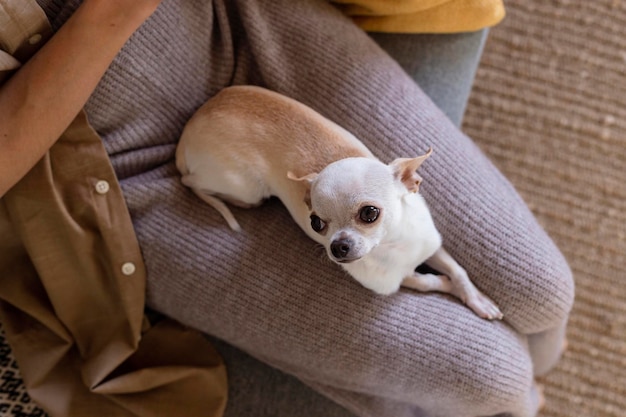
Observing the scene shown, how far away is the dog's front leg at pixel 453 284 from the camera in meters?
1.22

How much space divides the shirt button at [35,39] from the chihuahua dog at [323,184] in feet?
1.04

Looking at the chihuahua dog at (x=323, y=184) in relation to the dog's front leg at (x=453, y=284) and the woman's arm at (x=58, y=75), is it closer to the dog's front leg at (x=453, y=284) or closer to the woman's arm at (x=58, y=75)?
the dog's front leg at (x=453, y=284)

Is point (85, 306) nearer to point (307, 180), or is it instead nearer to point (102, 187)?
point (102, 187)

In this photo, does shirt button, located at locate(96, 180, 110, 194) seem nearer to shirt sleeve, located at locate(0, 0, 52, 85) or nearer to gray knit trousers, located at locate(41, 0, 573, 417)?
gray knit trousers, located at locate(41, 0, 573, 417)

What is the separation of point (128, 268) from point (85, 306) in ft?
0.50

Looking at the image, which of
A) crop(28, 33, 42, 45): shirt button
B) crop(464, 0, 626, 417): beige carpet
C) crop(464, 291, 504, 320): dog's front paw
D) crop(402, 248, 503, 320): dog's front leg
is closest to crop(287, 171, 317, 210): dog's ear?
crop(402, 248, 503, 320): dog's front leg

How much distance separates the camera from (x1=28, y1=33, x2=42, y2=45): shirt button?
3.88ft

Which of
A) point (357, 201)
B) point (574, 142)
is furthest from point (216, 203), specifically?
point (574, 142)

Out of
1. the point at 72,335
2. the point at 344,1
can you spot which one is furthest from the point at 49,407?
the point at 344,1

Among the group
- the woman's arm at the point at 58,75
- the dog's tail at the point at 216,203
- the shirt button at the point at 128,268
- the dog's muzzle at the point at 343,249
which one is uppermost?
the woman's arm at the point at 58,75

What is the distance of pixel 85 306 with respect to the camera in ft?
4.43

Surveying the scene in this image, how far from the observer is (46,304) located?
1.35m

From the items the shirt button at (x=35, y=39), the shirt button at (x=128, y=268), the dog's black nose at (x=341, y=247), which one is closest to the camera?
the dog's black nose at (x=341, y=247)

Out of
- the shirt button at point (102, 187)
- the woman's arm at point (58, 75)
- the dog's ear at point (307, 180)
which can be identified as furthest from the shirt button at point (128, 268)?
the dog's ear at point (307, 180)
